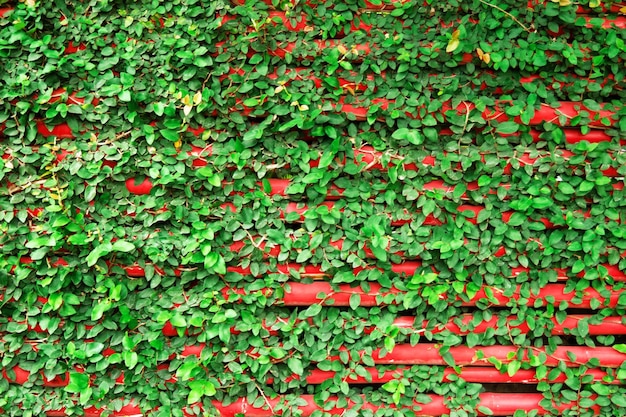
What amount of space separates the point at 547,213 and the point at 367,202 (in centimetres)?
66

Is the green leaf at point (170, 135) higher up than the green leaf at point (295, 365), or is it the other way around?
the green leaf at point (170, 135)

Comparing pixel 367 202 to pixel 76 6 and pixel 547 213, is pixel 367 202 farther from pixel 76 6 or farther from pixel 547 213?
pixel 76 6

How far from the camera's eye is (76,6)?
1823 mm

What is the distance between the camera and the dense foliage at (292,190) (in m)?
1.80

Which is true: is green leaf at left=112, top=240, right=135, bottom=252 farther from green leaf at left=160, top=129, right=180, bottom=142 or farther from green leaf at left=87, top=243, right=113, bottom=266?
green leaf at left=160, top=129, right=180, bottom=142

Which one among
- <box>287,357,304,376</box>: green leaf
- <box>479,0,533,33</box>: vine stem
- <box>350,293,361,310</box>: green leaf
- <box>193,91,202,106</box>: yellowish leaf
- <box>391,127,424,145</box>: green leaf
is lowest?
<box>287,357,304,376</box>: green leaf

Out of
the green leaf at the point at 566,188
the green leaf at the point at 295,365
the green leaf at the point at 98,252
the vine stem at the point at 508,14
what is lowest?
the green leaf at the point at 295,365

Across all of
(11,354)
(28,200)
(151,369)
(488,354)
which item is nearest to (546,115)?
(488,354)

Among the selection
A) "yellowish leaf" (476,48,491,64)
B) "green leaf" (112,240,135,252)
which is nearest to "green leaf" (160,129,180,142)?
"green leaf" (112,240,135,252)

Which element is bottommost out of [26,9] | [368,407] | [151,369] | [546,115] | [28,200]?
[368,407]

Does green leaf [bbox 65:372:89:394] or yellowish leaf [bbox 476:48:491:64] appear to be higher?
yellowish leaf [bbox 476:48:491:64]

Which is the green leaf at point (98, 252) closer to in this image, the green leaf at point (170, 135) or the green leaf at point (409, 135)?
the green leaf at point (170, 135)

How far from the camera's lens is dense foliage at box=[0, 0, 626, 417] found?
70.9 inches

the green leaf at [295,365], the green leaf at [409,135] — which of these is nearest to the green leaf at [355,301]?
the green leaf at [295,365]
